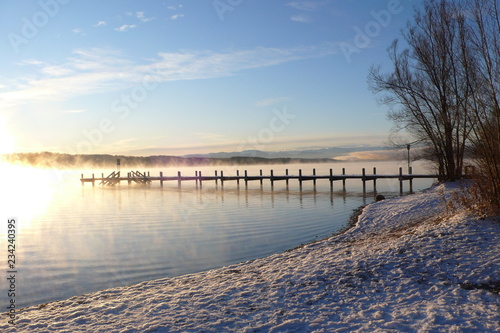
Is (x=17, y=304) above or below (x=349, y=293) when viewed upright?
below

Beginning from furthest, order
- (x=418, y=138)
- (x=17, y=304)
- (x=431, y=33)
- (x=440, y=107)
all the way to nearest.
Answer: (x=418, y=138) < (x=440, y=107) < (x=431, y=33) < (x=17, y=304)

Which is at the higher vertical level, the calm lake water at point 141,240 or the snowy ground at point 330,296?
the snowy ground at point 330,296

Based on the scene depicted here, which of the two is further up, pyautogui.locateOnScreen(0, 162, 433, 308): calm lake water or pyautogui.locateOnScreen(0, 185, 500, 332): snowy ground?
pyautogui.locateOnScreen(0, 185, 500, 332): snowy ground

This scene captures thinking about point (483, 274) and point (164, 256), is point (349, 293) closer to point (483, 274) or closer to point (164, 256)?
point (483, 274)

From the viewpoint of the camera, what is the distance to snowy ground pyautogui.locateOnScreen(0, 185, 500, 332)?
20.5 ft

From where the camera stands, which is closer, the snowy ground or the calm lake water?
the snowy ground

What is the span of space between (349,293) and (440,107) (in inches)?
929

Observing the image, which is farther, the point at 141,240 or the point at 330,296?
the point at 141,240

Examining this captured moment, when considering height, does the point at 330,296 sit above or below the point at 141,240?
above

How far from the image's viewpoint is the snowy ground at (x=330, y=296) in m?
6.23

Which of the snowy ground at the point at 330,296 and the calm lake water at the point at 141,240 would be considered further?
the calm lake water at the point at 141,240

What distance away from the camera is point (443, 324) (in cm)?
588

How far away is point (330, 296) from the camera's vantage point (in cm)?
741

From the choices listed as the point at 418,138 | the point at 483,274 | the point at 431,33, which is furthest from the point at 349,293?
the point at 418,138
